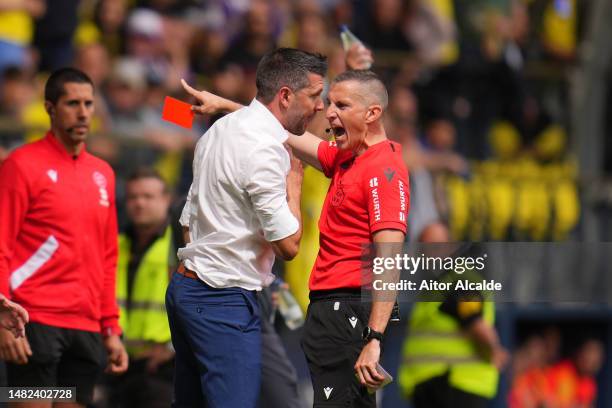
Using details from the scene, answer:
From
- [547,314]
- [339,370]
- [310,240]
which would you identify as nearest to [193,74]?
[310,240]

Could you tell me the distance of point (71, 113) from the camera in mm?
7398

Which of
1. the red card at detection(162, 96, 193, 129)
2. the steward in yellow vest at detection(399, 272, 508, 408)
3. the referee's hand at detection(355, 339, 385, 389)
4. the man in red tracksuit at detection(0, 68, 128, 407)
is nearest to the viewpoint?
the referee's hand at detection(355, 339, 385, 389)

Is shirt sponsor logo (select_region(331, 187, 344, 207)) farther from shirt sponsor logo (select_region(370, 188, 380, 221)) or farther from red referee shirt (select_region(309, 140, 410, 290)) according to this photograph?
shirt sponsor logo (select_region(370, 188, 380, 221))

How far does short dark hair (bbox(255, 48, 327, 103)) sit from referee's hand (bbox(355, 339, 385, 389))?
1.35m

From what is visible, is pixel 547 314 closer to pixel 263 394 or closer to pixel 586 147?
pixel 586 147

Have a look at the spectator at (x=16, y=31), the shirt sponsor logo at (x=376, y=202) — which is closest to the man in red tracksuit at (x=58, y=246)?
the shirt sponsor logo at (x=376, y=202)

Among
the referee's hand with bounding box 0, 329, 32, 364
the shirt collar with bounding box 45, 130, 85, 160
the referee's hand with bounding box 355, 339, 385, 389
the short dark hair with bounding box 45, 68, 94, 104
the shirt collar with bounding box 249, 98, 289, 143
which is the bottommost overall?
the referee's hand with bounding box 355, 339, 385, 389

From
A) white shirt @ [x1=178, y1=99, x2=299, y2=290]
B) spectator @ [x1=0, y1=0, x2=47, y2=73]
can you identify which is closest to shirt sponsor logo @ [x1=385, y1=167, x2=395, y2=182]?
white shirt @ [x1=178, y1=99, x2=299, y2=290]

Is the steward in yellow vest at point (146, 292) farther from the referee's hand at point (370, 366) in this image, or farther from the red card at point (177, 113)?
the referee's hand at point (370, 366)

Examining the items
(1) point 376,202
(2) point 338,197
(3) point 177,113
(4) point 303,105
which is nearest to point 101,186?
(3) point 177,113

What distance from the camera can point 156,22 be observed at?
12117 mm

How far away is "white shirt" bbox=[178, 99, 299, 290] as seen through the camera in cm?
624

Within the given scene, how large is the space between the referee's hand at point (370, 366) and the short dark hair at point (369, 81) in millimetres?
1267

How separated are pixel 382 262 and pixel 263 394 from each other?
1.91 metres
